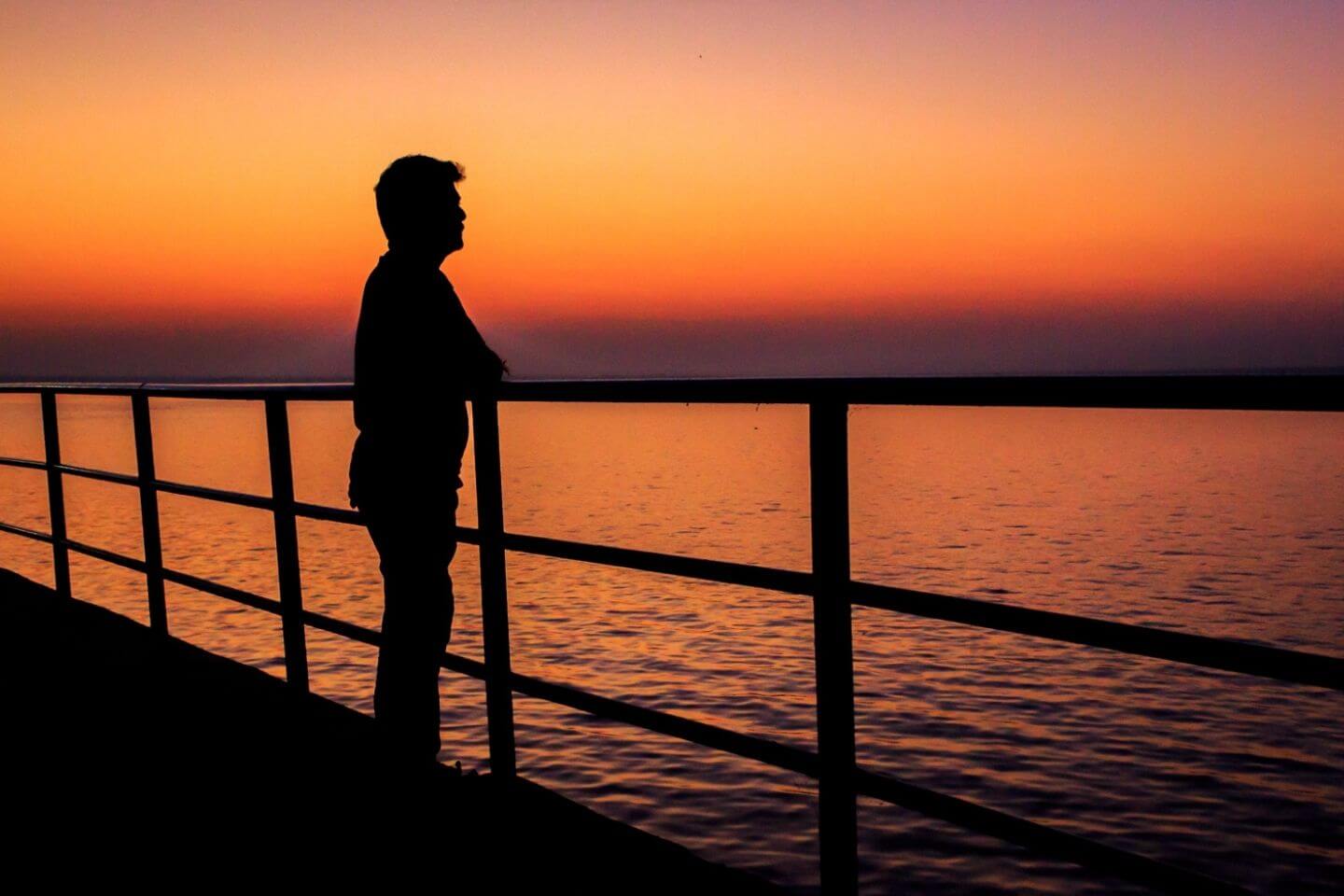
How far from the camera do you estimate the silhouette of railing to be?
1.87m

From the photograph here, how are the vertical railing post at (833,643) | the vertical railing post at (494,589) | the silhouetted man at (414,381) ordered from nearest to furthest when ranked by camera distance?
1. the vertical railing post at (833,643)
2. the silhouetted man at (414,381)
3. the vertical railing post at (494,589)

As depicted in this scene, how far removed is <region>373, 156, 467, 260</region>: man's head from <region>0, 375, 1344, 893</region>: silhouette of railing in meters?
0.47

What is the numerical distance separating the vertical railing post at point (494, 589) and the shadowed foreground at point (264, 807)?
16cm

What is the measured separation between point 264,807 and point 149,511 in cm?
293

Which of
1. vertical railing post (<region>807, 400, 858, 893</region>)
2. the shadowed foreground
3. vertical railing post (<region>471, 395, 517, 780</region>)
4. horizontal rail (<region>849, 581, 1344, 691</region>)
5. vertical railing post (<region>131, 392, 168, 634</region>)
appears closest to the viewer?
horizontal rail (<region>849, 581, 1344, 691</region>)

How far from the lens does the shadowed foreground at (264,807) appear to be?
3008mm

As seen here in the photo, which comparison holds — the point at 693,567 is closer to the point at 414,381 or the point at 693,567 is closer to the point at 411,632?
the point at 414,381

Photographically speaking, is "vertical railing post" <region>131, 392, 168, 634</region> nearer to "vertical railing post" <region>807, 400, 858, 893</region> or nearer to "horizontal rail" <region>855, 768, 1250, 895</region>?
"vertical railing post" <region>807, 400, 858, 893</region>

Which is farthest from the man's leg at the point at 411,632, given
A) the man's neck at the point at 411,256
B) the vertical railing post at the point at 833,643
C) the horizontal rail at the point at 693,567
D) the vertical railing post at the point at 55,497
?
the vertical railing post at the point at 55,497

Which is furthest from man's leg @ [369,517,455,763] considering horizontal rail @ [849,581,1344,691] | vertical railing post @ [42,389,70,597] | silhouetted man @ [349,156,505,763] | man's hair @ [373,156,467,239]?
vertical railing post @ [42,389,70,597]

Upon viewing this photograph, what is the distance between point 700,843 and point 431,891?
4014 mm

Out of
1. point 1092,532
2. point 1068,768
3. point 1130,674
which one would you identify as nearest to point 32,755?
point 1068,768

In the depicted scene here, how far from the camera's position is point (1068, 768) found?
8.47m

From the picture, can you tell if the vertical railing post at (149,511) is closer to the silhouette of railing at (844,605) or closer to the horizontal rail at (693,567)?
the silhouette of railing at (844,605)
